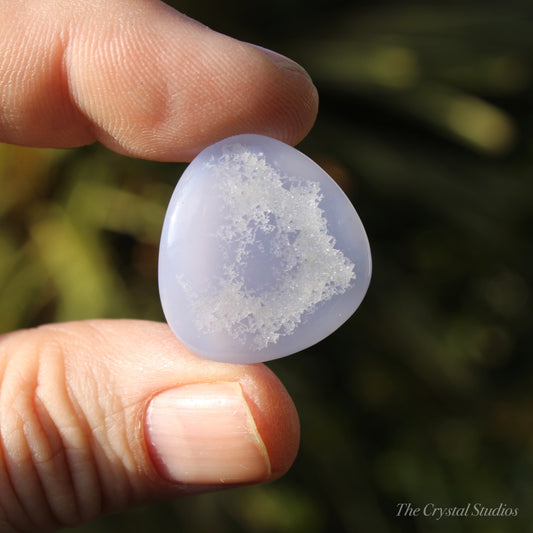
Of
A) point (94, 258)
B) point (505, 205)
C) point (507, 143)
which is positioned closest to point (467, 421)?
point (505, 205)

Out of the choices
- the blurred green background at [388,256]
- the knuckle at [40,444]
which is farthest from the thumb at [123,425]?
the blurred green background at [388,256]

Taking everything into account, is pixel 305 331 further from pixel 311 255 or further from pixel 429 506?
pixel 429 506

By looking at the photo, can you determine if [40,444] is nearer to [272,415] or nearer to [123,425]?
[123,425]

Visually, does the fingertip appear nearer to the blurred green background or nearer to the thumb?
the thumb

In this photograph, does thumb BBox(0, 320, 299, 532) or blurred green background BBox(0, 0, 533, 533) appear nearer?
thumb BBox(0, 320, 299, 532)

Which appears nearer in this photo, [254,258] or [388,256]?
[254,258]

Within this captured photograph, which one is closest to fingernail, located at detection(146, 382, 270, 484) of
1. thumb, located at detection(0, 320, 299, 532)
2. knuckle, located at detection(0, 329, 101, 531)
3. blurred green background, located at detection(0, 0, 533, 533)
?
thumb, located at detection(0, 320, 299, 532)

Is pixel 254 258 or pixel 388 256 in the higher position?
pixel 254 258

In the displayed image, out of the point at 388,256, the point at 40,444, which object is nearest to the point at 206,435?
the point at 40,444
